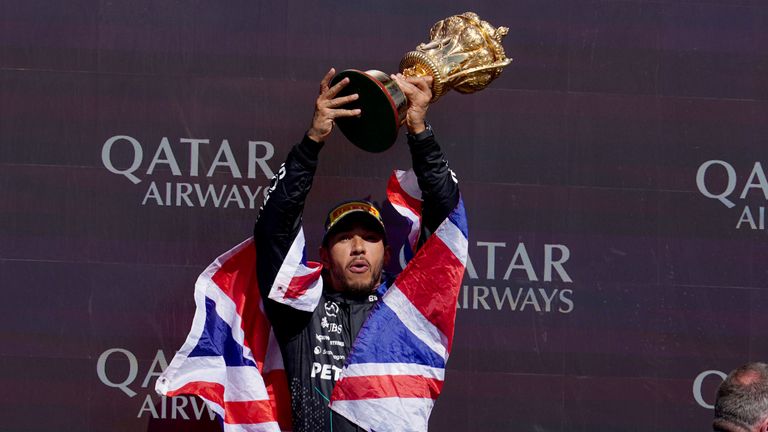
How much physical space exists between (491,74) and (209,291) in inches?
45.4

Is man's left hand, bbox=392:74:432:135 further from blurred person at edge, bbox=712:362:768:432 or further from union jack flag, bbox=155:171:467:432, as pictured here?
blurred person at edge, bbox=712:362:768:432

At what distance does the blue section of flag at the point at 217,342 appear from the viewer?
4066mm

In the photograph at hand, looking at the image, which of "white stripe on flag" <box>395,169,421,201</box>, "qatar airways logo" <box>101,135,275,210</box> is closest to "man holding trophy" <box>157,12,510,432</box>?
"white stripe on flag" <box>395,169,421,201</box>

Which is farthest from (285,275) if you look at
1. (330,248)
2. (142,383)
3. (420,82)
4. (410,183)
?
(142,383)

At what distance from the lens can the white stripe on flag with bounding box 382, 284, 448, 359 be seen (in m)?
4.02

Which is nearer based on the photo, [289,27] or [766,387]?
[766,387]

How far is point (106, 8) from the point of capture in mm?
4445

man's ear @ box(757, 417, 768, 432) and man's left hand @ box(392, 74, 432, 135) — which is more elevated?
man's left hand @ box(392, 74, 432, 135)

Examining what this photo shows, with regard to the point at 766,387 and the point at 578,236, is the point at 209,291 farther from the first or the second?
the point at 766,387

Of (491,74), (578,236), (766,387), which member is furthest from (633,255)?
(766,387)

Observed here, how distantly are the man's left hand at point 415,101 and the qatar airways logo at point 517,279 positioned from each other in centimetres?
73

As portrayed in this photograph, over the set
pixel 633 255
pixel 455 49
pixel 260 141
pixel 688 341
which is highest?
pixel 455 49

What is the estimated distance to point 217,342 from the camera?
4.09 metres

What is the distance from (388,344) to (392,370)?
83 millimetres
